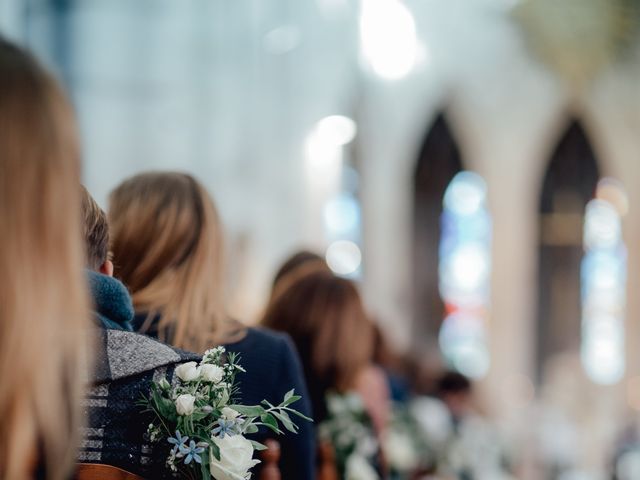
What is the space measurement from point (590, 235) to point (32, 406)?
16.3 m

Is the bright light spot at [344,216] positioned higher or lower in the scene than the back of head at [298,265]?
lower

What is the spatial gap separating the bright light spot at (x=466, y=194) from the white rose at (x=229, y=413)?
15.3 metres

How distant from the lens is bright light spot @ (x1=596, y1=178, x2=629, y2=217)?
17406 millimetres

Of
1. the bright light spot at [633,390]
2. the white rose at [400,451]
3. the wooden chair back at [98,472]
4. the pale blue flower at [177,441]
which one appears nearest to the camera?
the wooden chair back at [98,472]

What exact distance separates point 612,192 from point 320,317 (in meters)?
13.9

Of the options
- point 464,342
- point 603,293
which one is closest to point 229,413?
point 464,342

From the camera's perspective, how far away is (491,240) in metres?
17.4

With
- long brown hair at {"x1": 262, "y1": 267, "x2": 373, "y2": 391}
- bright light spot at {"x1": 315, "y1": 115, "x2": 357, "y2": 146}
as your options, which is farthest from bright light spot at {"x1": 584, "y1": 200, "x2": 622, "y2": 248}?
long brown hair at {"x1": 262, "y1": 267, "x2": 373, "y2": 391}

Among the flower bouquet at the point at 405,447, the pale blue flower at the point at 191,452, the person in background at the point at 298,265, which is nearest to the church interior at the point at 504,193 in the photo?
the flower bouquet at the point at 405,447

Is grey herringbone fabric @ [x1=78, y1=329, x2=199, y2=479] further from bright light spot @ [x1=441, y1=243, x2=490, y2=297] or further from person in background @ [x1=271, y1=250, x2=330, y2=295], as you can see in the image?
bright light spot @ [x1=441, y1=243, x2=490, y2=297]

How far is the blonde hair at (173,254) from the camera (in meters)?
3.04

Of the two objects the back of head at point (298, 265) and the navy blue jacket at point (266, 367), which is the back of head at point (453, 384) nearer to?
the back of head at point (298, 265)

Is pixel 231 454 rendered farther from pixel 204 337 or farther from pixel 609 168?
pixel 609 168

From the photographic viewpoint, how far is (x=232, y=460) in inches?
89.7
